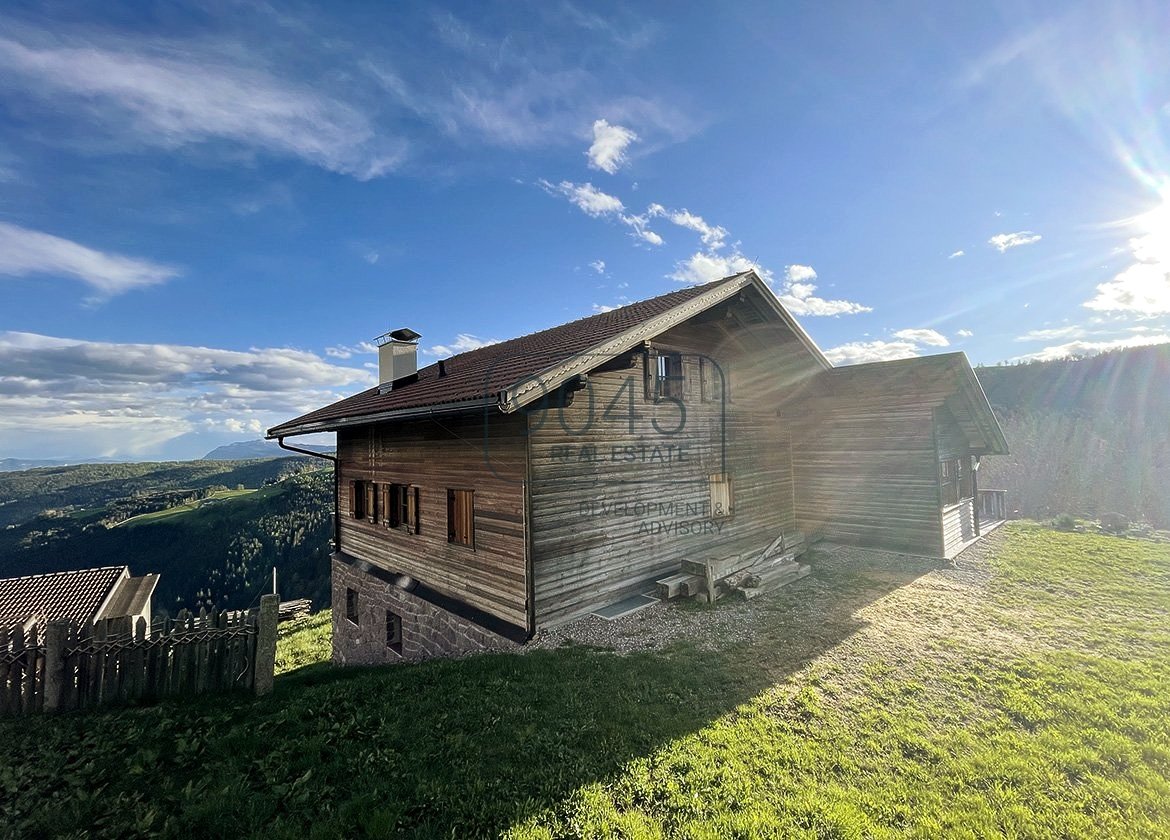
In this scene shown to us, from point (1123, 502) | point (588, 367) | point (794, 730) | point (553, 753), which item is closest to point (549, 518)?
point (588, 367)

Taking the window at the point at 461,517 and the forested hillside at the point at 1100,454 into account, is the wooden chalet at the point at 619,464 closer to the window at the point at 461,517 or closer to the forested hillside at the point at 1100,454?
the window at the point at 461,517

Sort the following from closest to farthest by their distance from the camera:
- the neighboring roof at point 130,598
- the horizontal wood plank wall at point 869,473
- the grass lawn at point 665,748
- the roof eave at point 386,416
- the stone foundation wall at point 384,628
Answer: the grass lawn at point 665,748 → the roof eave at point 386,416 → the stone foundation wall at point 384,628 → the horizontal wood plank wall at point 869,473 → the neighboring roof at point 130,598

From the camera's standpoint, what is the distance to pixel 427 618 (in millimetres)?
9648

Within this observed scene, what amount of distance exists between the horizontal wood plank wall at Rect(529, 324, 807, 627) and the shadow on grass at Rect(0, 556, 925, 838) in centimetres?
169

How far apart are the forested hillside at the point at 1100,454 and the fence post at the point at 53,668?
108 ft

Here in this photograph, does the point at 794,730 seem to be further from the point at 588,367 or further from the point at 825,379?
the point at 825,379

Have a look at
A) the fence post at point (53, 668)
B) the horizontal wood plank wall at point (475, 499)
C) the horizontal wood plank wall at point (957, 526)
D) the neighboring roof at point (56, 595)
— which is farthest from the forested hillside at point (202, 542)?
the horizontal wood plank wall at point (957, 526)

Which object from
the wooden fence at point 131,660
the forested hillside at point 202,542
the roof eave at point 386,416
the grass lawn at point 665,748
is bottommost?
the forested hillside at point 202,542

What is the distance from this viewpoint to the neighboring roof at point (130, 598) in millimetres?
22750

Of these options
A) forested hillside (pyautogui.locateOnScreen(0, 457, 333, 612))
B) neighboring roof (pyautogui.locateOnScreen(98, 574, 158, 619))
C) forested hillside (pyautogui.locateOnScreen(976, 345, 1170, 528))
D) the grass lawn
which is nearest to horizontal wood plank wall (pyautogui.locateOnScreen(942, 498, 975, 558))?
the grass lawn

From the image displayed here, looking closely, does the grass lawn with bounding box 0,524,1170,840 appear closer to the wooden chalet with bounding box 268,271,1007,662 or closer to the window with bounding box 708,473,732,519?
the wooden chalet with bounding box 268,271,1007,662

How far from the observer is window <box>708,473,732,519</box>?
11.3 meters

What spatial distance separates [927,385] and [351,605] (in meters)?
17.0

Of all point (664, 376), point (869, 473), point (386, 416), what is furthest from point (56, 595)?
point (869, 473)
